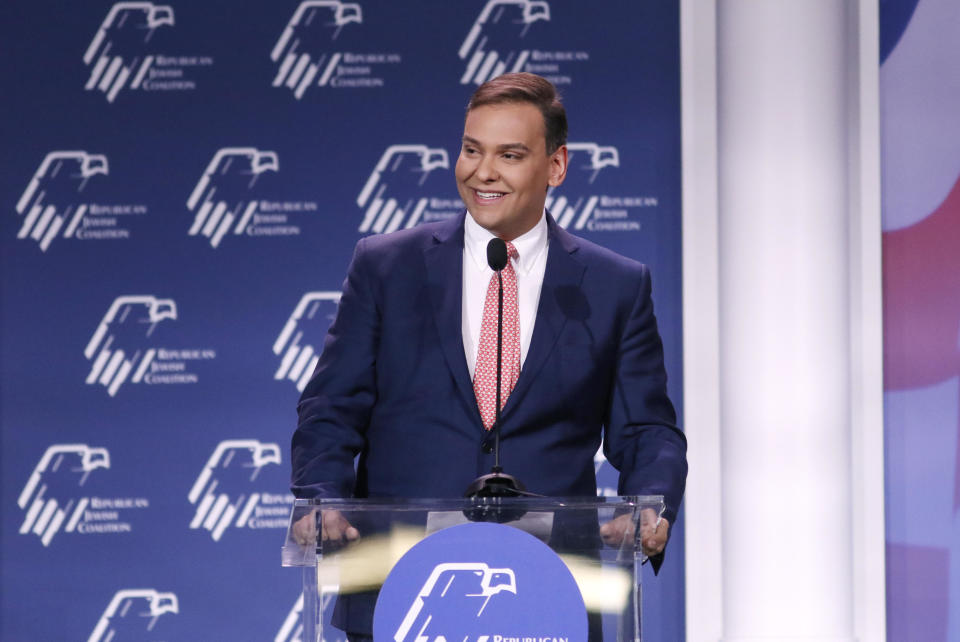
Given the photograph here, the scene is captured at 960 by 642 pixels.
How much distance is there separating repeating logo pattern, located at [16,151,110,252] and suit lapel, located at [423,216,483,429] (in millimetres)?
2551

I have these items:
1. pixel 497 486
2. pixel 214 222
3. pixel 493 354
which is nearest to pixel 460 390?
pixel 493 354

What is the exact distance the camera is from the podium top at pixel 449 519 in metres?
1.58

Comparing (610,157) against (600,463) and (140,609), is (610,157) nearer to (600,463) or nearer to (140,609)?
(600,463)

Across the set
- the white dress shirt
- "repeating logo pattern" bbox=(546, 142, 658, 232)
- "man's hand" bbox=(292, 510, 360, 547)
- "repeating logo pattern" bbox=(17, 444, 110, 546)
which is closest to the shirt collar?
the white dress shirt

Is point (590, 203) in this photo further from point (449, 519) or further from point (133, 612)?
point (449, 519)

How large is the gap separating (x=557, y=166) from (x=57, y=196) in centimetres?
272

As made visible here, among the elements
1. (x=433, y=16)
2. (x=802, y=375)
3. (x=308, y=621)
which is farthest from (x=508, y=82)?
(x=433, y=16)

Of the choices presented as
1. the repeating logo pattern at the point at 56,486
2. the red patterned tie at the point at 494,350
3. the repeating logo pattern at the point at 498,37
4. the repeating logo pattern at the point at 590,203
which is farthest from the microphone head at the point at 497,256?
the repeating logo pattern at the point at 56,486

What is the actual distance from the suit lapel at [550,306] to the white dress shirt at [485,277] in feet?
0.07

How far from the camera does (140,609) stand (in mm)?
4379

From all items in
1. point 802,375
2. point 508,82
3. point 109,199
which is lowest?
point 802,375

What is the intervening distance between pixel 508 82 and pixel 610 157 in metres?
2.24

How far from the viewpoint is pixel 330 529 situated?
5.24 feet

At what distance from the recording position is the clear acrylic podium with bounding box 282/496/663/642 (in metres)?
1.58
